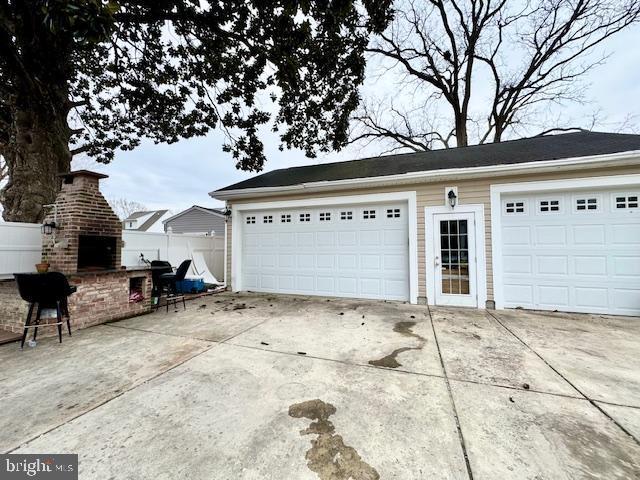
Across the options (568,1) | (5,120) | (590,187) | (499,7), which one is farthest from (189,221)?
(568,1)

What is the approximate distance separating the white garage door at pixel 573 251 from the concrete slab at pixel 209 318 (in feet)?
15.9

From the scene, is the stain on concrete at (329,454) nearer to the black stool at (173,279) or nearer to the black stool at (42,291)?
the black stool at (42,291)

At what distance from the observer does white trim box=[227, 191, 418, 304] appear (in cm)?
569

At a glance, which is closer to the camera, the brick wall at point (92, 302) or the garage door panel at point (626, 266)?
the brick wall at point (92, 302)

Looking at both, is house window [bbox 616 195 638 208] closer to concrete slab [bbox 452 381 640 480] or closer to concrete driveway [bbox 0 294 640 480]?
concrete driveway [bbox 0 294 640 480]

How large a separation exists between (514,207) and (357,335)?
4.25m

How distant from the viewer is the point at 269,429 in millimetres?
1832

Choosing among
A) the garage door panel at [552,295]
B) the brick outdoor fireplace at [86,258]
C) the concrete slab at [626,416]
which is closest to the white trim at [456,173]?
the garage door panel at [552,295]

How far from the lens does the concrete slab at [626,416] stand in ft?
5.98

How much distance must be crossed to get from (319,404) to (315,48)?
20.6 feet

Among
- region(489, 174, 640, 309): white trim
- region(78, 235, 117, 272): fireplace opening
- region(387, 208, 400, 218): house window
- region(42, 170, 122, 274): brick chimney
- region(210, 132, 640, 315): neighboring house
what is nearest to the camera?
region(42, 170, 122, 274): brick chimney

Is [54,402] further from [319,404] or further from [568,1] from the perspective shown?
[568,1]

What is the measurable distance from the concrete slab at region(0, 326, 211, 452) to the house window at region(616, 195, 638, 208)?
23.9 ft

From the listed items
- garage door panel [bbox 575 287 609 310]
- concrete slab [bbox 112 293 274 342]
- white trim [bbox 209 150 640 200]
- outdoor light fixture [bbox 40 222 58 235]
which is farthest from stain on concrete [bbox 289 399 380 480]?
garage door panel [bbox 575 287 609 310]
